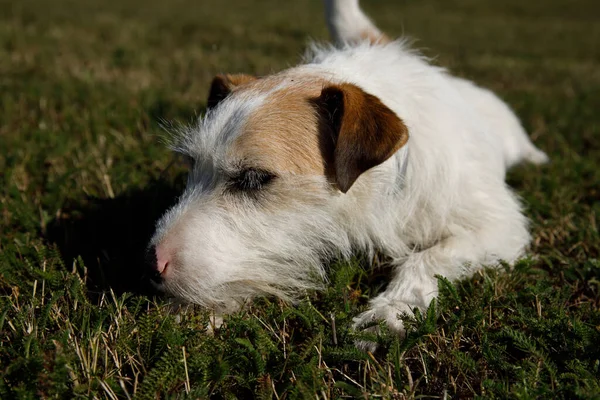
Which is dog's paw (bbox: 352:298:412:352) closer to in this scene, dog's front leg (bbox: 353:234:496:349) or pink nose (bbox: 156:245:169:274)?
dog's front leg (bbox: 353:234:496:349)

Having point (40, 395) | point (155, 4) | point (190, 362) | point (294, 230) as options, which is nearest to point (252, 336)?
point (190, 362)

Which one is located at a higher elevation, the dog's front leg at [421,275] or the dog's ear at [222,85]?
the dog's ear at [222,85]

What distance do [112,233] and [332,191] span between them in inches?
63.2

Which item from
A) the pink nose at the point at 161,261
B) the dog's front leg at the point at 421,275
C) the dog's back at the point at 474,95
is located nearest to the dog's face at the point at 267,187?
the pink nose at the point at 161,261

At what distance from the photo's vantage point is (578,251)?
3.60 meters

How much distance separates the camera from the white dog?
271cm

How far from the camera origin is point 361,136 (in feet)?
8.86

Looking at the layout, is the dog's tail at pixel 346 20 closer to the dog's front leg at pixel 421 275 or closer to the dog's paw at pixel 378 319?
the dog's front leg at pixel 421 275

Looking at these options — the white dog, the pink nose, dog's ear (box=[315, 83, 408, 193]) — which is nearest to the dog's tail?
the white dog

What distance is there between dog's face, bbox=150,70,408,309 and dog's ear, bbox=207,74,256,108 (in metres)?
0.32

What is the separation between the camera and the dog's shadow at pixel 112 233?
3.15 m

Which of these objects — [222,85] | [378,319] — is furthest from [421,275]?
[222,85]

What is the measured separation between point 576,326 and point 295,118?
1623mm

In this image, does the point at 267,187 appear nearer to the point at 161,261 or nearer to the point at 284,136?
the point at 284,136
